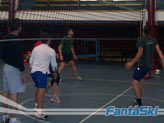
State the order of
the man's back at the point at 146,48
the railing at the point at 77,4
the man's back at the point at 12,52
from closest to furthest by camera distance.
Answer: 1. the man's back at the point at 12,52
2. the man's back at the point at 146,48
3. the railing at the point at 77,4

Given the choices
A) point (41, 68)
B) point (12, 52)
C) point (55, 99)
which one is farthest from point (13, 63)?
point (55, 99)

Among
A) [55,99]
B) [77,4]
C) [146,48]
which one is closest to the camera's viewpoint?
[146,48]

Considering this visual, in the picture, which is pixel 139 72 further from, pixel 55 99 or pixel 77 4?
pixel 77 4

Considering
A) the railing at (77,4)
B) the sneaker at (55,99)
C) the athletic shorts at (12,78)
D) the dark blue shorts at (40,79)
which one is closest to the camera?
the athletic shorts at (12,78)

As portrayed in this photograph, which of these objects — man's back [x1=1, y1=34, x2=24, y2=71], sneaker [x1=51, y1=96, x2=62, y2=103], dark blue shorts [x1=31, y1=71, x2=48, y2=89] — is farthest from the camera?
sneaker [x1=51, y1=96, x2=62, y2=103]

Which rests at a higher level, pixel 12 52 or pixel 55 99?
pixel 12 52

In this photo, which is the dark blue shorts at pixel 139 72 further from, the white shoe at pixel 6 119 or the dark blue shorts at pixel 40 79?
the white shoe at pixel 6 119

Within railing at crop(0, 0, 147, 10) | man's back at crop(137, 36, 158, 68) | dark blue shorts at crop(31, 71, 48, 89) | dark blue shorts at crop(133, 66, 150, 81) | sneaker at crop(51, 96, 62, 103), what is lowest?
sneaker at crop(51, 96, 62, 103)

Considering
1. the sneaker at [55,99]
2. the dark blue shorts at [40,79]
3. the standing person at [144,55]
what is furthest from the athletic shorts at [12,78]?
the standing person at [144,55]

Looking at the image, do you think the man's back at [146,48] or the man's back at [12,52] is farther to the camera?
the man's back at [146,48]

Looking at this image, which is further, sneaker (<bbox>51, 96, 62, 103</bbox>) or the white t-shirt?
sneaker (<bbox>51, 96, 62, 103</bbox>)

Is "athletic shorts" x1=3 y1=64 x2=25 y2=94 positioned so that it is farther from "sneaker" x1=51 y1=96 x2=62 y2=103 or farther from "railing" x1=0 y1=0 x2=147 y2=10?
"railing" x1=0 y1=0 x2=147 y2=10

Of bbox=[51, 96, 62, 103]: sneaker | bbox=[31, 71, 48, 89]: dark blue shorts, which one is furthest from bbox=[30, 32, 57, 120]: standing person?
bbox=[51, 96, 62, 103]: sneaker

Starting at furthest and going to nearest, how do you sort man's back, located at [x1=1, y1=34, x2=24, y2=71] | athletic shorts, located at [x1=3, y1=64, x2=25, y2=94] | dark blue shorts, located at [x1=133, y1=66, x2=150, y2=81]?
dark blue shorts, located at [x1=133, y1=66, x2=150, y2=81] < athletic shorts, located at [x1=3, y1=64, x2=25, y2=94] < man's back, located at [x1=1, y1=34, x2=24, y2=71]
